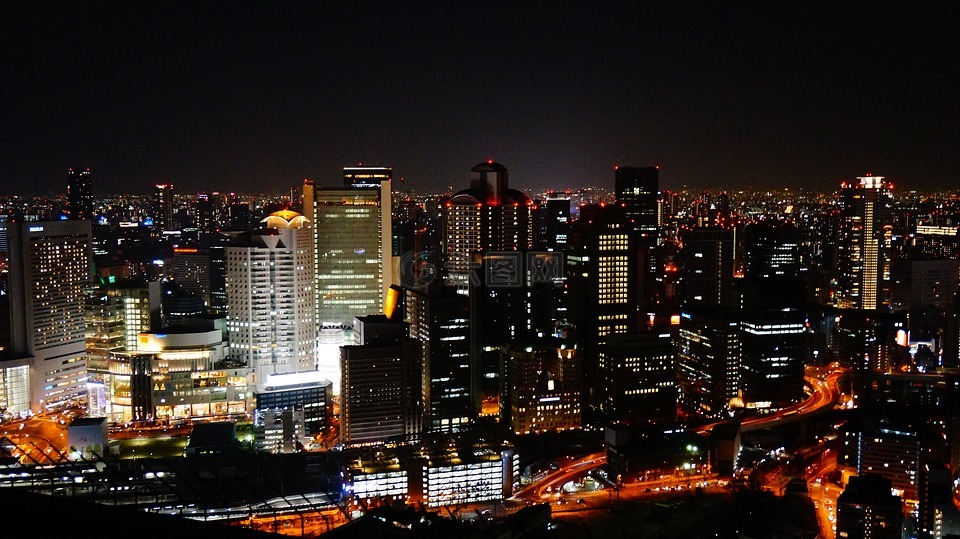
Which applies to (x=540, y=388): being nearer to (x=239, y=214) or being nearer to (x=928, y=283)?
(x=928, y=283)

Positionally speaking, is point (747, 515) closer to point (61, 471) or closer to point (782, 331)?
point (782, 331)

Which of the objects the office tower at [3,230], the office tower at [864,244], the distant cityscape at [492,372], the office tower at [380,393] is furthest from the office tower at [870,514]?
the office tower at [3,230]

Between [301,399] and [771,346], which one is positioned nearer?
[301,399]

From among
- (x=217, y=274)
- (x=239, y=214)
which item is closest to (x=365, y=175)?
(x=217, y=274)

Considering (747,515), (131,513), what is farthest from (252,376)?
(131,513)

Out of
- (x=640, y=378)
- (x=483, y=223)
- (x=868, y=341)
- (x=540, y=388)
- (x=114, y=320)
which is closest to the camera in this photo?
(x=540, y=388)

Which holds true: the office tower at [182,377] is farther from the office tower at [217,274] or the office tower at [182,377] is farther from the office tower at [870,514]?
the office tower at [870,514]
